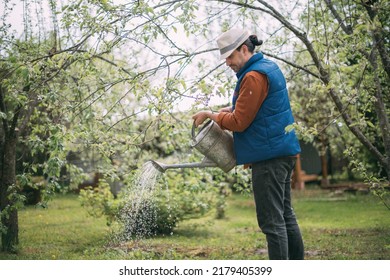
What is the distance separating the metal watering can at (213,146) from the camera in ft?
8.63

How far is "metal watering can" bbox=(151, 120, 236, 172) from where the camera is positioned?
2629 mm

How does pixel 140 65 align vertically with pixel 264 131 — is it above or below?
above

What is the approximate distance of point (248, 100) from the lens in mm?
2391

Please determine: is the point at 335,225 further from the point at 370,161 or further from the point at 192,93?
the point at 192,93

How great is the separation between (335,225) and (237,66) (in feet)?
11.0

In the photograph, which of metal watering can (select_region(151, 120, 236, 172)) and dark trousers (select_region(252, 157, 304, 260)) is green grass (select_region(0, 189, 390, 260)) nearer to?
metal watering can (select_region(151, 120, 236, 172))

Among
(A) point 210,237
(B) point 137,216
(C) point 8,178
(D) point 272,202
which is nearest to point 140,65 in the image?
(C) point 8,178

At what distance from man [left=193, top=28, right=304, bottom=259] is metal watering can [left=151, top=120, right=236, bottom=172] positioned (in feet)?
0.40

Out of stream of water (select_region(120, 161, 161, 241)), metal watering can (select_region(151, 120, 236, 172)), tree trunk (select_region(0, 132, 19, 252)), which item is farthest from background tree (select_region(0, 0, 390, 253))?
stream of water (select_region(120, 161, 161, 241))

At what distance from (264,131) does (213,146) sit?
0.29m

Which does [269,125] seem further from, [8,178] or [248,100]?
[8,178]

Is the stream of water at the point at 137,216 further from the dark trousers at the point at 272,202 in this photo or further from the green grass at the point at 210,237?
the dark trousers at the point at 272,202

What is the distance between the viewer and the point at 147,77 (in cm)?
315
